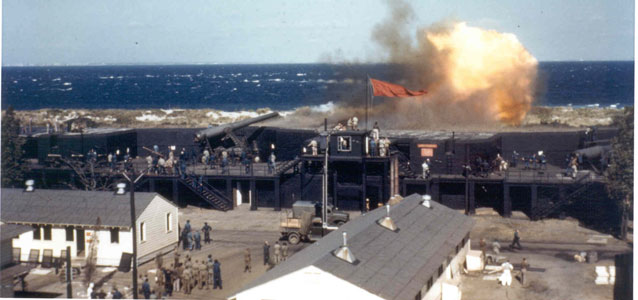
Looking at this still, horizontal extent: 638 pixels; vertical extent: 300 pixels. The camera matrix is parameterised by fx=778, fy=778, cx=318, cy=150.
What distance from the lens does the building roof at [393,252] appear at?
83.4ft

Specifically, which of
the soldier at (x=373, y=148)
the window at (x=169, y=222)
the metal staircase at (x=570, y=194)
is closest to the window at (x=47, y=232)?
the window at (x=169, y=222)

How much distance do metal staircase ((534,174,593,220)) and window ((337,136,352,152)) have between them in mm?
12663

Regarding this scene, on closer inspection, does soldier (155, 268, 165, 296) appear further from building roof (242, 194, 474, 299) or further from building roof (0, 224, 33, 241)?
building roof (242, 194, 474, 299)

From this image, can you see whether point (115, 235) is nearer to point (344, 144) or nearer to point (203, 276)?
point (203, 276)

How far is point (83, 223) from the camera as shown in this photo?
124 feet

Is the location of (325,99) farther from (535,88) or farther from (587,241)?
(587,241)

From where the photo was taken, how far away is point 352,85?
331 feet

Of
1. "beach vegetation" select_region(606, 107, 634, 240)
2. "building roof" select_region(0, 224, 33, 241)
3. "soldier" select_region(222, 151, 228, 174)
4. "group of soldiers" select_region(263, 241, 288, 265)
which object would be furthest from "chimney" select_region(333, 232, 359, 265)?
"soldier" select_region(222, 151, 228, 174)

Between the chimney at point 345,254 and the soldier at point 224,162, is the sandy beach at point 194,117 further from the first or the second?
the chimney at point 345,254

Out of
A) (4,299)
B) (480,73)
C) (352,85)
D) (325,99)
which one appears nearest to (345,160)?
(4,299)

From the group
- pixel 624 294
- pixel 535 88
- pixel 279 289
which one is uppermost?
pixel 535 88

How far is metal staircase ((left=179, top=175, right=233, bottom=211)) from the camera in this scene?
5306cm

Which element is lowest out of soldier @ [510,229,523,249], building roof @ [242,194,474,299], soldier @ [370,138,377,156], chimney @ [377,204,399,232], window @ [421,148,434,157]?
soldier @ [510,229,523,249]

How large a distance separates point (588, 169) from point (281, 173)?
2181 centimetres
